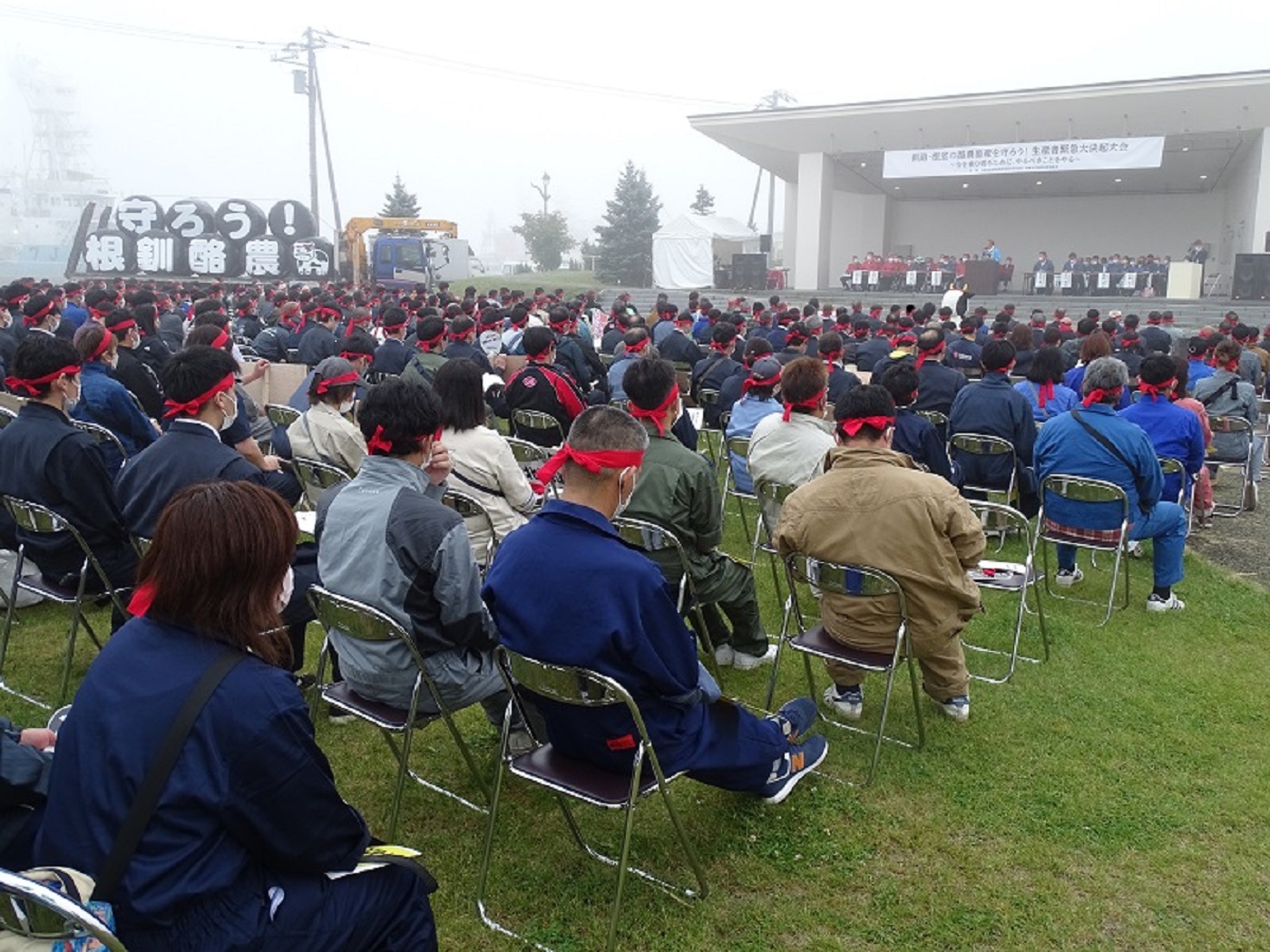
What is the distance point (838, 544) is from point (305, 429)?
9.78 feet

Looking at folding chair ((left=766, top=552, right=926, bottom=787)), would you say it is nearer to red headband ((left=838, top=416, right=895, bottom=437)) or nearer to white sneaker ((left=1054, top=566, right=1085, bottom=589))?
red headband ((left=838, top=416, right=895, bottom=437))

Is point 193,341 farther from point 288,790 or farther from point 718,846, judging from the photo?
point 288,790

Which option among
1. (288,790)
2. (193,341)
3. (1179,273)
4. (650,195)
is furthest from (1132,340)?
(650,195)

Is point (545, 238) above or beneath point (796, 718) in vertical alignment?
above

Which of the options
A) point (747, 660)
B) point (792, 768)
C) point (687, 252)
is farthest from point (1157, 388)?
point (687, 252)

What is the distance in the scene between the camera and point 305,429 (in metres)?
5.35

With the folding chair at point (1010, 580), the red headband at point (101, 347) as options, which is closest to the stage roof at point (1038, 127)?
the folding chair at point (1010, 580)

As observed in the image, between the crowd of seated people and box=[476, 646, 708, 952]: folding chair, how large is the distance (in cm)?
8

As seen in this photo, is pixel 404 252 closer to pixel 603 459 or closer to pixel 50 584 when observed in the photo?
pixel 50 584

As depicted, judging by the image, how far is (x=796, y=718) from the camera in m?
3.57

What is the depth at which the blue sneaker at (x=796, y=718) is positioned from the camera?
349 cm

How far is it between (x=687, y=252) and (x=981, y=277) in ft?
28.5

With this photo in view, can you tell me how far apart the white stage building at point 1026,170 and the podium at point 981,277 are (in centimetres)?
240

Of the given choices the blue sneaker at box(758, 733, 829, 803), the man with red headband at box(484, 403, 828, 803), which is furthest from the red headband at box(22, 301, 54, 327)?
the blue sneaker at box(758, 733, 829, 803)
